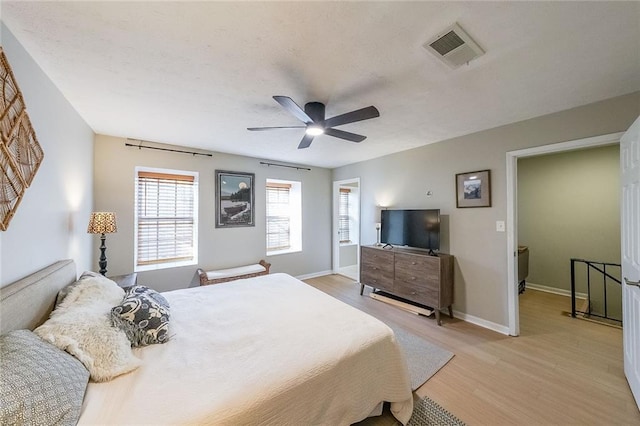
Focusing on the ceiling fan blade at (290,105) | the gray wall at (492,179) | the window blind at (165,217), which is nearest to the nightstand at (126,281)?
the window blind at (165,217)

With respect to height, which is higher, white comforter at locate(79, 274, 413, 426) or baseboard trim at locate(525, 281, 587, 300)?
white comforter at locate(79, 274, 413, 426)

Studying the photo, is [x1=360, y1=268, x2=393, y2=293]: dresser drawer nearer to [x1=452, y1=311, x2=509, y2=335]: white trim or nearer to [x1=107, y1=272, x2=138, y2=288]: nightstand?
[x1=452, y1=311, x2=509, y2=335]: white trim

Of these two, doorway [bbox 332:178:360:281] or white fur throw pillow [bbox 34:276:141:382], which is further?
doorway [bbox 332:178:360:281]

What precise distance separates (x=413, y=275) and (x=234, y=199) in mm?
3134

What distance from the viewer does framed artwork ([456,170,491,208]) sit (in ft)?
9.61

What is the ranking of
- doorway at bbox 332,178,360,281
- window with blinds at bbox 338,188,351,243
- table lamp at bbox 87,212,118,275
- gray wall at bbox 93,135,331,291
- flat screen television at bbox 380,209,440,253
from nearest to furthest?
table lamp at bbox 87,212,118,275 → gray wall at bbox 93,135,331,291 → flat screen television at bbox 380,209,440,253 → doorway at bbox 332,178,360,281 → window with blinds at bbox 338,188,351,243

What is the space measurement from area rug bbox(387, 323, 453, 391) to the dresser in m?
0.60

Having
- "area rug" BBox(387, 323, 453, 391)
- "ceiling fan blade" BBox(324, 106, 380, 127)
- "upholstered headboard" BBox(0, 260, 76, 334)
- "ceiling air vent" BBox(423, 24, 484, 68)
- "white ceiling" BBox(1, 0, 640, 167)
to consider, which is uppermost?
"white ceiling" BBox(1, 0, 640, 167)

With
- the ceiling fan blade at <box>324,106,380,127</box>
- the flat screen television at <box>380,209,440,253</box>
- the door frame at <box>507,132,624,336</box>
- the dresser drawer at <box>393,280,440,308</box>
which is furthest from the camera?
the flat screen television at <box>380,209,440,253</box>

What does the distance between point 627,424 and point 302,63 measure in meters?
3.29

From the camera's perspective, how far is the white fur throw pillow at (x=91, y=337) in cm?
115

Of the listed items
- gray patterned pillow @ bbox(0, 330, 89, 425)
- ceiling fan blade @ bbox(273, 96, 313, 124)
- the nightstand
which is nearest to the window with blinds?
ceiling fan blade @ bbox(273, 96, 313, 124)

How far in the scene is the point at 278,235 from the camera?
4.93m

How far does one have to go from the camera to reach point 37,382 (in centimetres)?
87
